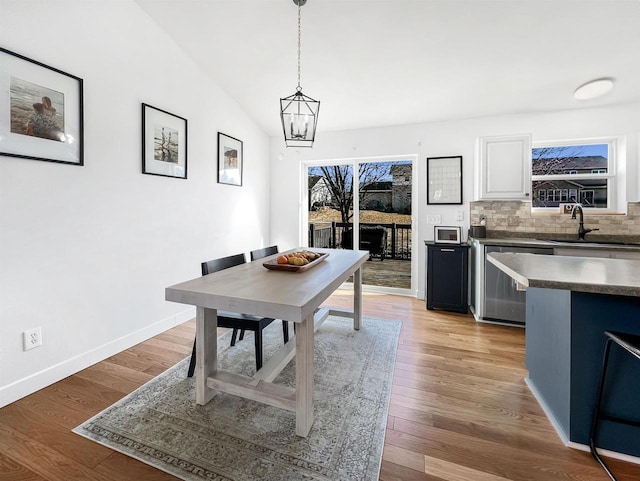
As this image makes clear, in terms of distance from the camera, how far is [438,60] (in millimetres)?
2840

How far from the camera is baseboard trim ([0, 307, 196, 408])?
186 centimetres

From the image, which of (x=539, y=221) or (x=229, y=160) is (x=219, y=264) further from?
(x=539, y=221)

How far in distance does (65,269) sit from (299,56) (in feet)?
8.79

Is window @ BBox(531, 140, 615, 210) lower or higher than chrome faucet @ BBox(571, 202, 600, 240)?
higher

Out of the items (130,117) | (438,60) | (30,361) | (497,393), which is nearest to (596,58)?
(438,60)

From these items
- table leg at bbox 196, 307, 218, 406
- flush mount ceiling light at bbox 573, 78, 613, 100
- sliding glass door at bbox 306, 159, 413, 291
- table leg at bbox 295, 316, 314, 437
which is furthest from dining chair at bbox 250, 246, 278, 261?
flush mount ceiling light at bbox 573, 78, 613, 100

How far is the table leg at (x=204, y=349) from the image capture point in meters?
1.75

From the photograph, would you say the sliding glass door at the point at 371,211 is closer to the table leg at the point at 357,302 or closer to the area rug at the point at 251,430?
the table leg at the point at 357,302

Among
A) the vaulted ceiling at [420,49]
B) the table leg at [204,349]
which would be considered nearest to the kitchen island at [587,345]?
the table leg at [204,349]

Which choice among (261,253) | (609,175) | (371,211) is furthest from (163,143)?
(609,175)

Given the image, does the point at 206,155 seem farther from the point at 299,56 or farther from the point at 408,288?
the point at 408,288

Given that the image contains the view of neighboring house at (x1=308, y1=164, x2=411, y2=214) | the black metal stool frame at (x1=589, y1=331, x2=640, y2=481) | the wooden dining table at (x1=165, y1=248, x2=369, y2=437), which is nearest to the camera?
the black metal stool frame at (x1=589, y1=331, x2=640, y2=481)

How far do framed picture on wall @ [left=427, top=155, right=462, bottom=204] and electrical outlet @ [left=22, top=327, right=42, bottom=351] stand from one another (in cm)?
408

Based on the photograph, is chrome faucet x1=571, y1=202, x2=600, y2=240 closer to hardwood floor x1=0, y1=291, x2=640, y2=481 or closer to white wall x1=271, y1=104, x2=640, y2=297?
white wall x1=271, y1=104, x2=640, y2=297
